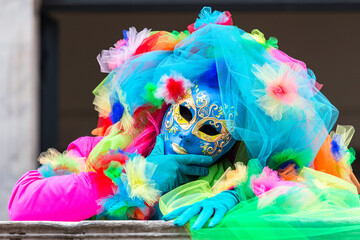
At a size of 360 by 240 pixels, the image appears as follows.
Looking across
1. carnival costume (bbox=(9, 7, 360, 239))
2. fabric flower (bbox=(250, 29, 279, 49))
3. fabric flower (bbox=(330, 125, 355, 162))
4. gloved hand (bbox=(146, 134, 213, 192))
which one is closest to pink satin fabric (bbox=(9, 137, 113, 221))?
carnival costume (bbox=(9, 7, 360, 239))

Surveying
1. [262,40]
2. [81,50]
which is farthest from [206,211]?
[81,50]

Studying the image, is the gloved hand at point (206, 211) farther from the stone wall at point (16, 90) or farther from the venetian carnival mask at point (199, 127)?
the stone wall at point (16, 90)

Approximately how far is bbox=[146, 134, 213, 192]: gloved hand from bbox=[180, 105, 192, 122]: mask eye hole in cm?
11

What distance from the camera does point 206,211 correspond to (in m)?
1.69

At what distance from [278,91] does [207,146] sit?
10.8 inches

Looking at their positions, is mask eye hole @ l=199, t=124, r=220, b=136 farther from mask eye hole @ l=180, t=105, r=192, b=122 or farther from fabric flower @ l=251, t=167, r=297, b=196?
fabric flower @ l=251, t=167, r=297, b=196

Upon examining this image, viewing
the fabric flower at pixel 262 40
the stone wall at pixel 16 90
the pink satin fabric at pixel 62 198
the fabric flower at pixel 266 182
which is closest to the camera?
the fabric flower at pixel 266 182

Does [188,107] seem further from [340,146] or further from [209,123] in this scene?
[340,146]

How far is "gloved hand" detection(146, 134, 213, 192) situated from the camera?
1908mm

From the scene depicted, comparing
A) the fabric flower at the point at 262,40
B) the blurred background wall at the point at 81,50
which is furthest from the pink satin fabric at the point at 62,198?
the blurred background wall at the point at 81,50

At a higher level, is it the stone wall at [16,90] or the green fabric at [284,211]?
the green fabric at [284,211]

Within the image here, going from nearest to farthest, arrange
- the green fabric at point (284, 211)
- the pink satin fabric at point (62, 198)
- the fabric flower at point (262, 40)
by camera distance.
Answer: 1. the green fabric at point (284, 211)
2. the pink satin fabric at point (62, 198)
3. the fabric flower at point (262, 40)

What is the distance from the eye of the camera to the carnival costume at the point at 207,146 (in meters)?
1.83

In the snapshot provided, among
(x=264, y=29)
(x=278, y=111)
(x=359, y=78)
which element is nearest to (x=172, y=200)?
(x=278, y=111)
